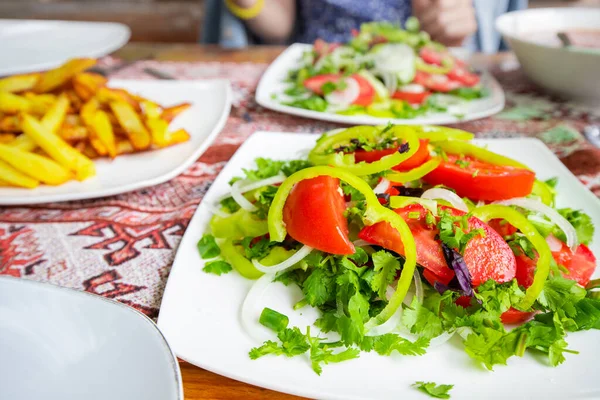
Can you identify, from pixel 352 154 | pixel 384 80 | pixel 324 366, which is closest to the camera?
pixel 324 366

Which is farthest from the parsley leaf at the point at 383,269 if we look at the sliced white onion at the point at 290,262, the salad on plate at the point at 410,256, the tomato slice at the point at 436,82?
the tomato slice at the point at 436,82

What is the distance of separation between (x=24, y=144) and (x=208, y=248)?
684 millimetres

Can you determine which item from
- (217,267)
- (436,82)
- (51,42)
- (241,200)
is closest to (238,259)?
(217,267)

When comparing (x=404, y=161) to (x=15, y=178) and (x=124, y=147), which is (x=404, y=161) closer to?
(x=124, y=147)

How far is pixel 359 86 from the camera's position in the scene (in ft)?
6.03

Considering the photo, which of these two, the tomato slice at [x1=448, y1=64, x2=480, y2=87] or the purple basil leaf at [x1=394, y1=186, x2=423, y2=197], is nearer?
the purple basil leaf at [x1=394, y1=186, x2=423, y2=197]

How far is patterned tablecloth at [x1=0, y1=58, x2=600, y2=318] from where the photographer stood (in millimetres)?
1063

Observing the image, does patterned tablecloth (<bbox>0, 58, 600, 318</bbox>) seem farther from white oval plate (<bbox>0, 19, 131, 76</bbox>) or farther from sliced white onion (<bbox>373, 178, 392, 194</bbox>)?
white oval plate (<bbox>0, 19, 131, 76</bbox>)

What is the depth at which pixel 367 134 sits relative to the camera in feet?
3.96

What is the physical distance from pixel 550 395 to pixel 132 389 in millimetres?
570

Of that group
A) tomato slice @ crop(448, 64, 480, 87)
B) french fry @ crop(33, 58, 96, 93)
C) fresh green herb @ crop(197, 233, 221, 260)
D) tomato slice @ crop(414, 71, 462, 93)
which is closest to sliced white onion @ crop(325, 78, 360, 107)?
tomato slice @ crop(414, 71, 462, 93)

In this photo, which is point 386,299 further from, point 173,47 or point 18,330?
point 173,47

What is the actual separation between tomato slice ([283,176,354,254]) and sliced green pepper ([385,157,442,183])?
0.43 feet

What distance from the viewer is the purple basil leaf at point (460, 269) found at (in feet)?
2.83
